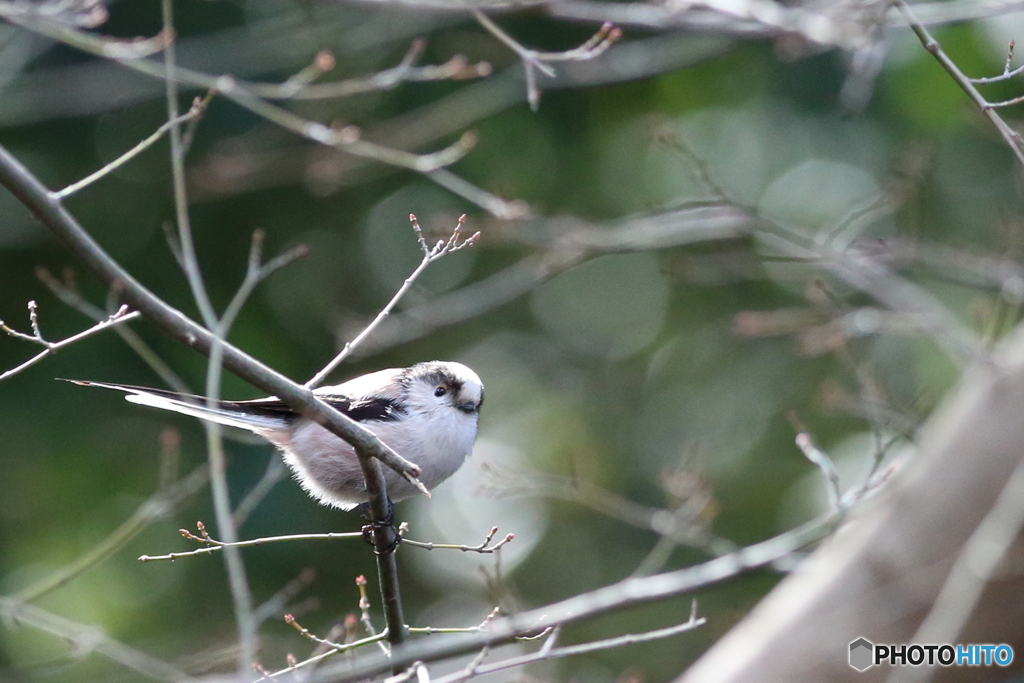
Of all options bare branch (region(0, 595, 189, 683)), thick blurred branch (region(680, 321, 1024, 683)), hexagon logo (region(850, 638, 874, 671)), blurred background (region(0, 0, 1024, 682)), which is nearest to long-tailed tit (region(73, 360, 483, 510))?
blurred background (region(0, 0, 1024, 682))

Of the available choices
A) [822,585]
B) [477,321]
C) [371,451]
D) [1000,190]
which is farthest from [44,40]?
[1000,190]

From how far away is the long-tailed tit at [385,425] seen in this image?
366cm

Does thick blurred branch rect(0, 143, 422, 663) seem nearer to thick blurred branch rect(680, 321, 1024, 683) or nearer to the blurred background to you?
the blurred background

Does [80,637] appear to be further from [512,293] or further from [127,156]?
[512,293]

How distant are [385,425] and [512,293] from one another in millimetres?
1770

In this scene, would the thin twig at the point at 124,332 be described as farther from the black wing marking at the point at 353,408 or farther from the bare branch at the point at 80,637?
the bare branch at the point at 80,637

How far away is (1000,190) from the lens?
8.92 meters

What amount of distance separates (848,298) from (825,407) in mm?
4382

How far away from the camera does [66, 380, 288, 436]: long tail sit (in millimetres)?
3068

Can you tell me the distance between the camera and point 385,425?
12.4 ft

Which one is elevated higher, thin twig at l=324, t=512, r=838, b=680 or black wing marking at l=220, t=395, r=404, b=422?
black wing marking at l=220, t=395, r=404, b=422

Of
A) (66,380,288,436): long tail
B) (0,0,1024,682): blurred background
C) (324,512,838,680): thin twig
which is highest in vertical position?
(0,0,1024,682): blurred background

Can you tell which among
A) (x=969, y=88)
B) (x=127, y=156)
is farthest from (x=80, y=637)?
(x=969, y=88)

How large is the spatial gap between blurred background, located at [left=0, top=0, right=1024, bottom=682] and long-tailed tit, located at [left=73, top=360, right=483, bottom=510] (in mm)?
628
